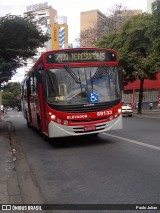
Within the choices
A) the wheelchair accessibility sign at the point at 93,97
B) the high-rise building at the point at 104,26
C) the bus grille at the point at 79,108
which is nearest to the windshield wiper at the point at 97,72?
the wheelchair accessibility sign at the point at 93,97

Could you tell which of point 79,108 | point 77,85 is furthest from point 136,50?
point 79,108

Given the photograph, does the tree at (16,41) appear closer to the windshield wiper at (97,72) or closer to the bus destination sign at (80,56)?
the bus destination sign at (80,56)

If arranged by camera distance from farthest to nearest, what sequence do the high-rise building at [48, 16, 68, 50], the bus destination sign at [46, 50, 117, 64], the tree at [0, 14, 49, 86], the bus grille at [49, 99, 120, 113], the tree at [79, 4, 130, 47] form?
the tree at [79, 4, 130, 47] < the high-rise building at [48, 16, 68, 50] < the tree at [0, 14, 49, 86] < the bus destination sign at [46, 50, 117, 64] < the bus grille at [49, 99, 120, 113]

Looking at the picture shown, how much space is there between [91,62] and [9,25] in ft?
23.0

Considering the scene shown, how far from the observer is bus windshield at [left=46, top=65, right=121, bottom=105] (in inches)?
510

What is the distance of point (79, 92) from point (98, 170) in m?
4.44

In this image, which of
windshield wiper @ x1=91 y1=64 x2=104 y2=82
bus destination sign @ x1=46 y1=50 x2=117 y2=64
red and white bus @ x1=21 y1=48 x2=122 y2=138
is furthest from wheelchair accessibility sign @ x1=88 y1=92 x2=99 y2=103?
bus destination sign @ x1=46 y1=50 x2=117 y2=64

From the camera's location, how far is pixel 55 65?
43.1ft

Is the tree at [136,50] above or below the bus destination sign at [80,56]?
above

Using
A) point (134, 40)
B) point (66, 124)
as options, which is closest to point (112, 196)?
point (66, 124)

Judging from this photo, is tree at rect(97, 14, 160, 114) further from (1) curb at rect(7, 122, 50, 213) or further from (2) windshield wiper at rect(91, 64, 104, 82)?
(1) curb at rect(7, 122, 50, 213)

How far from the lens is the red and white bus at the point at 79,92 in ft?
42.5

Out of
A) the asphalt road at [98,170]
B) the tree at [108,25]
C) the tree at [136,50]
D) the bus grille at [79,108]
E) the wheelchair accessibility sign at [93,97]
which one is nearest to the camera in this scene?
the asphalt road at [98,170]

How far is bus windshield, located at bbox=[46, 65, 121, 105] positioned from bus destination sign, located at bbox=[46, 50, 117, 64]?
0.29 m
